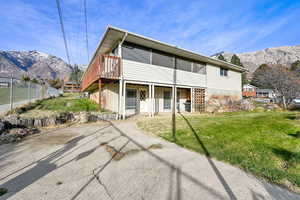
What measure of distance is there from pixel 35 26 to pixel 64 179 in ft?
42.3

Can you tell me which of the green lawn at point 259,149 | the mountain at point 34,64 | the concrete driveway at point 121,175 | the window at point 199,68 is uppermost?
the mountain at point 34,64

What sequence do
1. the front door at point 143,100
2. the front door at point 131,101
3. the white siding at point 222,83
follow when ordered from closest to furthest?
the front door at point 131,101
the front door at point 143,100
the white siding at point 222,83

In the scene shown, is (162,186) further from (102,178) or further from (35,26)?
(35,26)

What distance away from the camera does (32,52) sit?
431ft

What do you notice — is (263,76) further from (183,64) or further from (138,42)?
(138,42)

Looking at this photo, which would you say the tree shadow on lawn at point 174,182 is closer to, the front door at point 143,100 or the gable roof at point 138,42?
the gable roof at point 138,42

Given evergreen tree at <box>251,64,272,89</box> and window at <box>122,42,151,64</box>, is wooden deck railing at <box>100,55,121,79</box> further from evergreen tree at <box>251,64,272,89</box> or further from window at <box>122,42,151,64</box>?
evergreen tree at <box>251,64,272,89</box>

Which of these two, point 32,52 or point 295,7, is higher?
point 32,52

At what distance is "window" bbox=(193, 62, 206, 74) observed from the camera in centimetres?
1238

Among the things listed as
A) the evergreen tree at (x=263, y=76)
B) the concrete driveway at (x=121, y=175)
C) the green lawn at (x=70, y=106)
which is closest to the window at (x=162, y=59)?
the green lawn at (x=70, y=106)

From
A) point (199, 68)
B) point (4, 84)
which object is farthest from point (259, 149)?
point (4, 84)

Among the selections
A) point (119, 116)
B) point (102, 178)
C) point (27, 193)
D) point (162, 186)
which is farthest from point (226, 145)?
point (119, 116)

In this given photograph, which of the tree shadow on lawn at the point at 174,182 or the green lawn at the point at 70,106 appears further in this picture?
the green lawn at the point at 70,106

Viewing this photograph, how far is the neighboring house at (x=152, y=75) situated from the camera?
8.30 m
